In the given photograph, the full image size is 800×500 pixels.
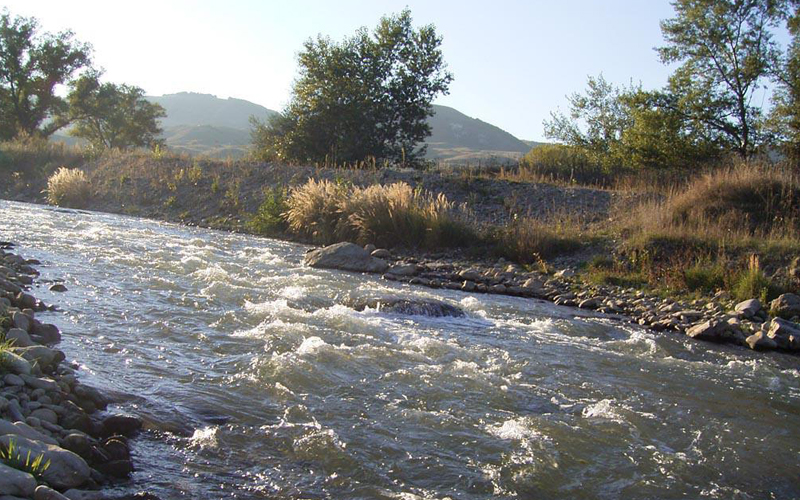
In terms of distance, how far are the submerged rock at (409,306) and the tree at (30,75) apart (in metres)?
37.0

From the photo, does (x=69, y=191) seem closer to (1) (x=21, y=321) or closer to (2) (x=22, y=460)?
(1) (x=21, y=321)

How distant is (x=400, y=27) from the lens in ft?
114

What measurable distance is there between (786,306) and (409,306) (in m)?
6.04

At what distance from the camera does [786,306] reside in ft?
36.5

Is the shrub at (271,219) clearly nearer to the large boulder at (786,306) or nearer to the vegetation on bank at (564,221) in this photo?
the vegetation on bank at (564,221)

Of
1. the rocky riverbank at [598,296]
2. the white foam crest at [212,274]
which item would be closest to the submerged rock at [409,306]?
the white foam crest at [212,274]

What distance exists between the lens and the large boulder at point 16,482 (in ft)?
11.3

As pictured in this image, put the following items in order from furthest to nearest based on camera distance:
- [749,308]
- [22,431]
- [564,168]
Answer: [564,168], [749,308], [22,431]

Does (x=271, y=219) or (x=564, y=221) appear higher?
(x=564, y=221)

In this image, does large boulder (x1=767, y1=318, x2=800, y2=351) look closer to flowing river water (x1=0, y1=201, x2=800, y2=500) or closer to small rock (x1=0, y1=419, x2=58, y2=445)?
flowing river water (x1=0, y1=201, x2=800, y2=500)

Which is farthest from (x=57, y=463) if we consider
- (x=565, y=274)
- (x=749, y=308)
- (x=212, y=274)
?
(x=565, y=274)

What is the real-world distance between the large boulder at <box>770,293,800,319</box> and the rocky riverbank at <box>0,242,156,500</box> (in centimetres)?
991

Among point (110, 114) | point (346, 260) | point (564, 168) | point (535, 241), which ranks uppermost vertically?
point (110, 114)

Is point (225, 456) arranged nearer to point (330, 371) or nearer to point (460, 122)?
point (330, 371)
